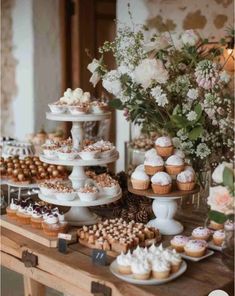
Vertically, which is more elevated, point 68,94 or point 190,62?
point 190,62

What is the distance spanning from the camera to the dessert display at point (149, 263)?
126cm

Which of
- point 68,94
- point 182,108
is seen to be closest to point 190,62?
point 182,108

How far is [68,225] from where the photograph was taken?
5.38 ft

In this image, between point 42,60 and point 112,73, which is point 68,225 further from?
point 42,60

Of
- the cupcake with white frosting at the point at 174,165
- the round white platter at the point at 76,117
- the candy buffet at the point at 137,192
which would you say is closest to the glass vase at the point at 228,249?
the candy buffet at the point at 137,192

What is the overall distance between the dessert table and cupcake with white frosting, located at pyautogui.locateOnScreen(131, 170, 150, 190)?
18 centimetres

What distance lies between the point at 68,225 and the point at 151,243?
304 millimetres

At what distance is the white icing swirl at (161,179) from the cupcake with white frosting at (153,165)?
41 millimetres

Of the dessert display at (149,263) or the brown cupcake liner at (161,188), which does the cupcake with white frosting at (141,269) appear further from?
the brown cupcake liner at (161,188)

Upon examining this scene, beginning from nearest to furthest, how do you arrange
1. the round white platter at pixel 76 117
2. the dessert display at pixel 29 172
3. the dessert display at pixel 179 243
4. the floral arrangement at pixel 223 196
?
the floral arrangement at pixel 223 196, the dessert display at pixel 179 243, the round white platter at pixel 76 117, the dessert display at pixel 29 172

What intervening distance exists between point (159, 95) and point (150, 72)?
104 millimetres

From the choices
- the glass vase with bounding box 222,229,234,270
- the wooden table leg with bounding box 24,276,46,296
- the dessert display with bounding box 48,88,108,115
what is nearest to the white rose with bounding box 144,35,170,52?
the dessert display with bounding box 48,88,108,115

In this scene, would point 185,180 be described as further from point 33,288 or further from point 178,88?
point 33,288

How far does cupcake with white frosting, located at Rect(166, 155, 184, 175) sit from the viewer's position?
1.62 m
